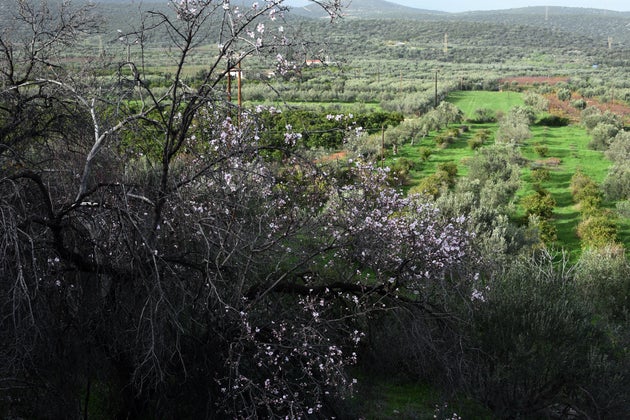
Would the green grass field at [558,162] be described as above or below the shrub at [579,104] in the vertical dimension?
below

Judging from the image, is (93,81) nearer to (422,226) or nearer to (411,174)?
(422,226)

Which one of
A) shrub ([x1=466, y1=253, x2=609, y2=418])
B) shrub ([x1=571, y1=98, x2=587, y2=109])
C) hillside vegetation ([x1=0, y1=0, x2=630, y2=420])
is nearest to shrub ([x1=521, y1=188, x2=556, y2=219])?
hillside vegetation ([x1=0, y1=0, x2=630, y2=420])

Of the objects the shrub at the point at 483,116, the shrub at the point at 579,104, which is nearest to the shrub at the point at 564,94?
the shrub at the point at 579,104

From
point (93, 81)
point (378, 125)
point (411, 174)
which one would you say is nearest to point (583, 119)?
point (378, 125)

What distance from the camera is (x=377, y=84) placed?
6881 centimetres

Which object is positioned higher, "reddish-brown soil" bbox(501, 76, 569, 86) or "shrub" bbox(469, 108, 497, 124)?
"reddish-brown soil" bbox(501, 76, 569, 86)

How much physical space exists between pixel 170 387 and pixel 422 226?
4104 millimetres

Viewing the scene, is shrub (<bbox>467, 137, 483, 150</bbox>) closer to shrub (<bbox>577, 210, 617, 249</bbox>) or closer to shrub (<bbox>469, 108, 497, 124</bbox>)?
shrub (<bbox>469, 108, 497, 124</bbox>)

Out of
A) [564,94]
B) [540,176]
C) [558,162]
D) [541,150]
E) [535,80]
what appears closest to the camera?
[540,176]

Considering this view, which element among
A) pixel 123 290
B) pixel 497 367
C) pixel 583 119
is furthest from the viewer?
pixel 583 119

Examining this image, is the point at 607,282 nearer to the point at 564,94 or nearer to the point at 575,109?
the point at 575,109

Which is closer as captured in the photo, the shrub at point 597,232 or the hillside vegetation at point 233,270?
the hillside vegetation at point 233,270

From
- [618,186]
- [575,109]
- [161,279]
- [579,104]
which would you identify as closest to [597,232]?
[618,186]

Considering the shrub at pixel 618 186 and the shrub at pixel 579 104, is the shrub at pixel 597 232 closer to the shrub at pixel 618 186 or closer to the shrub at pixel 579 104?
the shrub at pixel 618 186
